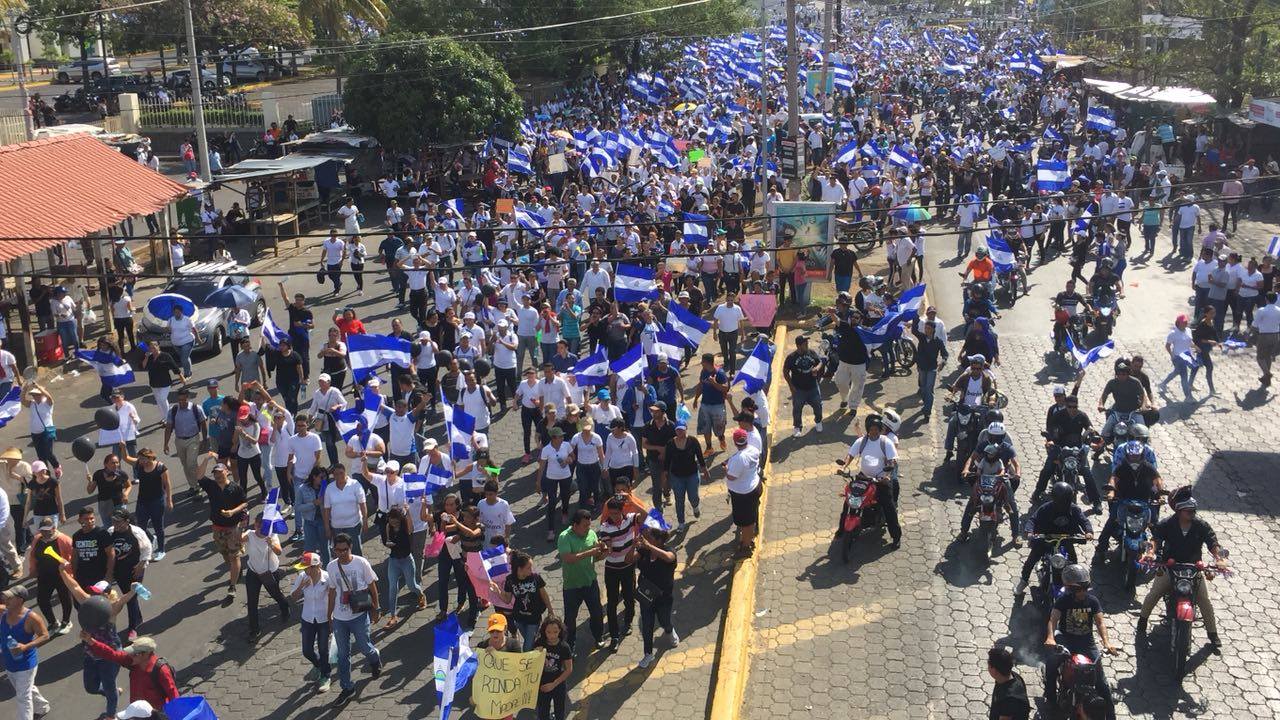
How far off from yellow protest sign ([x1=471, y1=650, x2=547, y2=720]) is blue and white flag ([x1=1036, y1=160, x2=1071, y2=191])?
2247cm

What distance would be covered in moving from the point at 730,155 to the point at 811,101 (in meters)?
13.1

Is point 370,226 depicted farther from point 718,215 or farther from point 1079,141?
point 1079,141

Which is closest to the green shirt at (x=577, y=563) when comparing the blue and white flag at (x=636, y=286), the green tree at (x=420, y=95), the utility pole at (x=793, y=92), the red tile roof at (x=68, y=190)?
the blue and white flag at (x=636, y=286)

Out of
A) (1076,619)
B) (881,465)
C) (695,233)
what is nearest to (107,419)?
(881,465)

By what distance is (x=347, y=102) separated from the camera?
35.1m

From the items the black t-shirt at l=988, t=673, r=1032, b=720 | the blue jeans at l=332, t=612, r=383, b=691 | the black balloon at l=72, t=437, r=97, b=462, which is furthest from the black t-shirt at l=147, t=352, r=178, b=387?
the black t-shirt at l=988, t=673, r=1032, b=720

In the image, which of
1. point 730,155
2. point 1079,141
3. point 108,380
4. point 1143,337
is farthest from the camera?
point 1079,141

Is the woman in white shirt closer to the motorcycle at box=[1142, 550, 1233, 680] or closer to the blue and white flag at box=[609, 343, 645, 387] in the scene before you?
the blue and white flag at box=[609, 343, 645, 387]

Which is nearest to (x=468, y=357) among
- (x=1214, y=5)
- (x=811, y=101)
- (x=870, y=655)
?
(x=870, y=655)

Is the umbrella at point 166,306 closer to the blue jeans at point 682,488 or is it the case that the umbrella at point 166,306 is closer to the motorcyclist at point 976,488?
the blue jeans at point 682,488

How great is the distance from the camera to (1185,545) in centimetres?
1063

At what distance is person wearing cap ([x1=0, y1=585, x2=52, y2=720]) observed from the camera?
995 centimetres

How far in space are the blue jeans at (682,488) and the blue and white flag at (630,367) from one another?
192 cm

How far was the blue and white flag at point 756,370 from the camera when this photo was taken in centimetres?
1508
